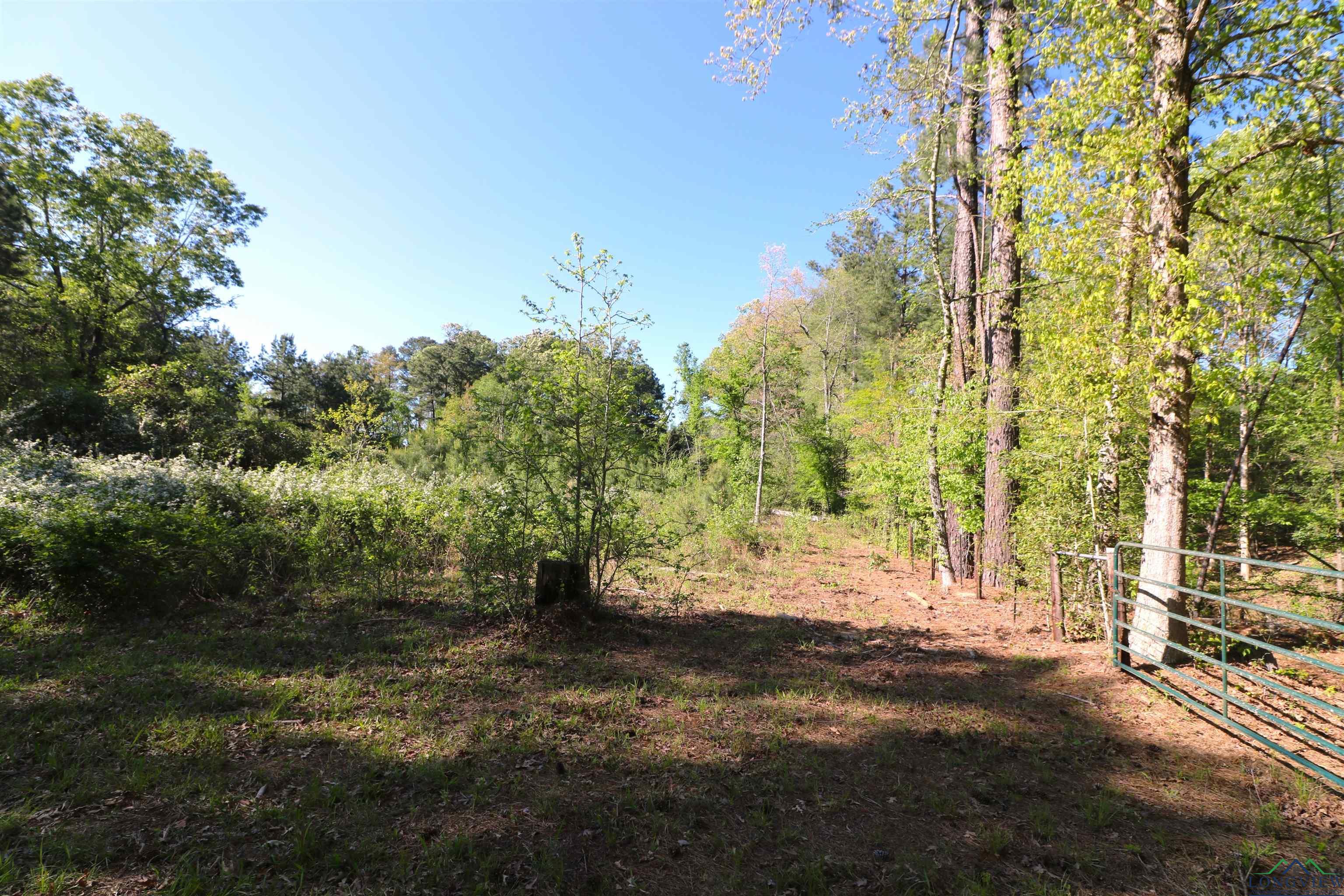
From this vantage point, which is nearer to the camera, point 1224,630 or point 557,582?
point 1224,630

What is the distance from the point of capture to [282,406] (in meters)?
32.3

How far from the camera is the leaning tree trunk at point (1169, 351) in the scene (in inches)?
184

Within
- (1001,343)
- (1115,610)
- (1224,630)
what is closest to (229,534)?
(1115,610)

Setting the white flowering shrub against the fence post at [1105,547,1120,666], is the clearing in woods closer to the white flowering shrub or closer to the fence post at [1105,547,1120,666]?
the fence post at [1105,547,1120,666]

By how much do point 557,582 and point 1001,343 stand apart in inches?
309

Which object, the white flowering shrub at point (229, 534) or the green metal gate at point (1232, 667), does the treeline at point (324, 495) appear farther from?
the green metal gate at point (1232, 667)

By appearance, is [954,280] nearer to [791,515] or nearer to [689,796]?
[791,515]

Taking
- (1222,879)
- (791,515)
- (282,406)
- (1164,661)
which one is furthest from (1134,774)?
(282,406)

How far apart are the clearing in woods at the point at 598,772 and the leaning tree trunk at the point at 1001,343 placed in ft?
10.4

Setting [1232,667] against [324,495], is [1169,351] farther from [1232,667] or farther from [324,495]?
[324,495]

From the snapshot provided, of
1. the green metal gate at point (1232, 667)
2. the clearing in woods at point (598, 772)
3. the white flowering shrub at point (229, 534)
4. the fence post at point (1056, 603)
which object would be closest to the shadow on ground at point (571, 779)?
the clearing in woods at point (598, 772)

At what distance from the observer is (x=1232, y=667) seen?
3.87m

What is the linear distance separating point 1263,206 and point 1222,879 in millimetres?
5636

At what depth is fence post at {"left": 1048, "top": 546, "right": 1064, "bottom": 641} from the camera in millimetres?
6031
